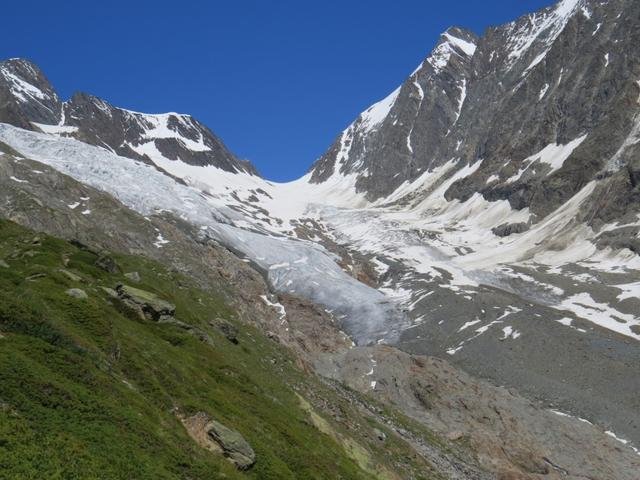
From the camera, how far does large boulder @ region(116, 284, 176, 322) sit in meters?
33.5

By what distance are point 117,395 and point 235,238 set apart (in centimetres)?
15584

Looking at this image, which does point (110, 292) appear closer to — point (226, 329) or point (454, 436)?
point (226, 329)

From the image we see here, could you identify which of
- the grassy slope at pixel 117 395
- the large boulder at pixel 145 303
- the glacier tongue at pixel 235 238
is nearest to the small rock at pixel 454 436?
the grassy slope at pixel 117 395

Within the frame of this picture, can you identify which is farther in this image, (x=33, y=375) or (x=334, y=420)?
(x=334, y=420)

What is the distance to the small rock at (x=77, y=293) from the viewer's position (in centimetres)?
2683

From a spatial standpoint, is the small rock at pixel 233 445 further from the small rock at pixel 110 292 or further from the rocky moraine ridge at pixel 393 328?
the small rock at pixel 110 292

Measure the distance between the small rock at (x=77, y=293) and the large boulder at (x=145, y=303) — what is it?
512 cm

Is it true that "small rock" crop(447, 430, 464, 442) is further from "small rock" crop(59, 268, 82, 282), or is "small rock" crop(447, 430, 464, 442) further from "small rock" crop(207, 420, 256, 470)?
"small rock" crop(207, 420, 256, 470)

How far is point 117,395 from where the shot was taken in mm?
20172

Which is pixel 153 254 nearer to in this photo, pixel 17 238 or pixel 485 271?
pixel 17 238

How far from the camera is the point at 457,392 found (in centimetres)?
8100

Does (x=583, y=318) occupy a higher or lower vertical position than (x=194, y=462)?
higher

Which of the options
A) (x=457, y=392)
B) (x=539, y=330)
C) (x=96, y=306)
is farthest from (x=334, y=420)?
(x=539, y=330)

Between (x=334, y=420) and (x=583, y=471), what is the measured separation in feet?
158
